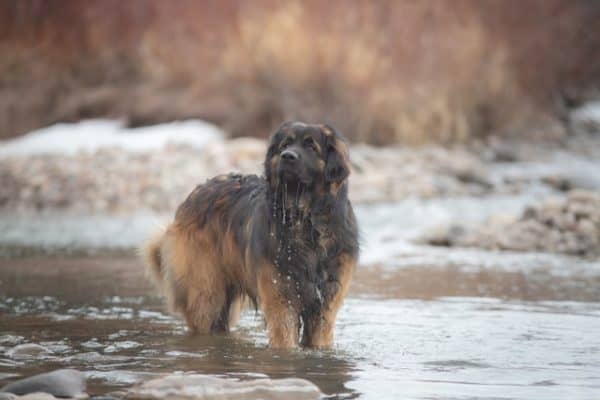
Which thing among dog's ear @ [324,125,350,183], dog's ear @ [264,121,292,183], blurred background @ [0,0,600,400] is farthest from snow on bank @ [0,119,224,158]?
dog's ear @ [324,125,350,183]

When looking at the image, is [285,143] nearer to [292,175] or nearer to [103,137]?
[292,175]

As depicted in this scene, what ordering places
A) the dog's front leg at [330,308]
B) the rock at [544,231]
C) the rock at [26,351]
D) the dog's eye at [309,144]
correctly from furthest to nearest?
the rock at [544,231] → the dog's front leg at [330,308] → the dog's eye at [309,144] → the rock at [26,351]

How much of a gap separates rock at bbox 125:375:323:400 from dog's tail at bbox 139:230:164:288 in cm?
304

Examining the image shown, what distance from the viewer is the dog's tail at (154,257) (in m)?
8.05

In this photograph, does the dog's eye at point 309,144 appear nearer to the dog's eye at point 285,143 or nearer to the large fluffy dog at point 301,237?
the large fluffy dog at point 301,237

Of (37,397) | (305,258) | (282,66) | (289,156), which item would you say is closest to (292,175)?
(289,156)

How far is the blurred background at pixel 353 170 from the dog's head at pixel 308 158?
1108 millimetres

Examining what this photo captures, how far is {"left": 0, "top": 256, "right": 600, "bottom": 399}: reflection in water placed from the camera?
5539mm

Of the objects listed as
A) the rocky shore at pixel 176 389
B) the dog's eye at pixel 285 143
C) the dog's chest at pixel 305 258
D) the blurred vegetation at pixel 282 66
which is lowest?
the rocky shore at pixel 176 389

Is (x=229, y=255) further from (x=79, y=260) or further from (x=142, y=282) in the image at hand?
(x=79, y=260)

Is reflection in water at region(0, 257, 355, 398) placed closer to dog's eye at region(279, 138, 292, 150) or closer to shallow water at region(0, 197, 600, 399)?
shallow water at region(0, 197, 600, 399)

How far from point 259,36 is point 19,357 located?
22.0 metres

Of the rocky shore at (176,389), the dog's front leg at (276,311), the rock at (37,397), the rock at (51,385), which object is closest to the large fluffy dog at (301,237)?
the dog's front leg at (276,311)

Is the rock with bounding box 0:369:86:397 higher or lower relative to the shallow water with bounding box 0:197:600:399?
lower
